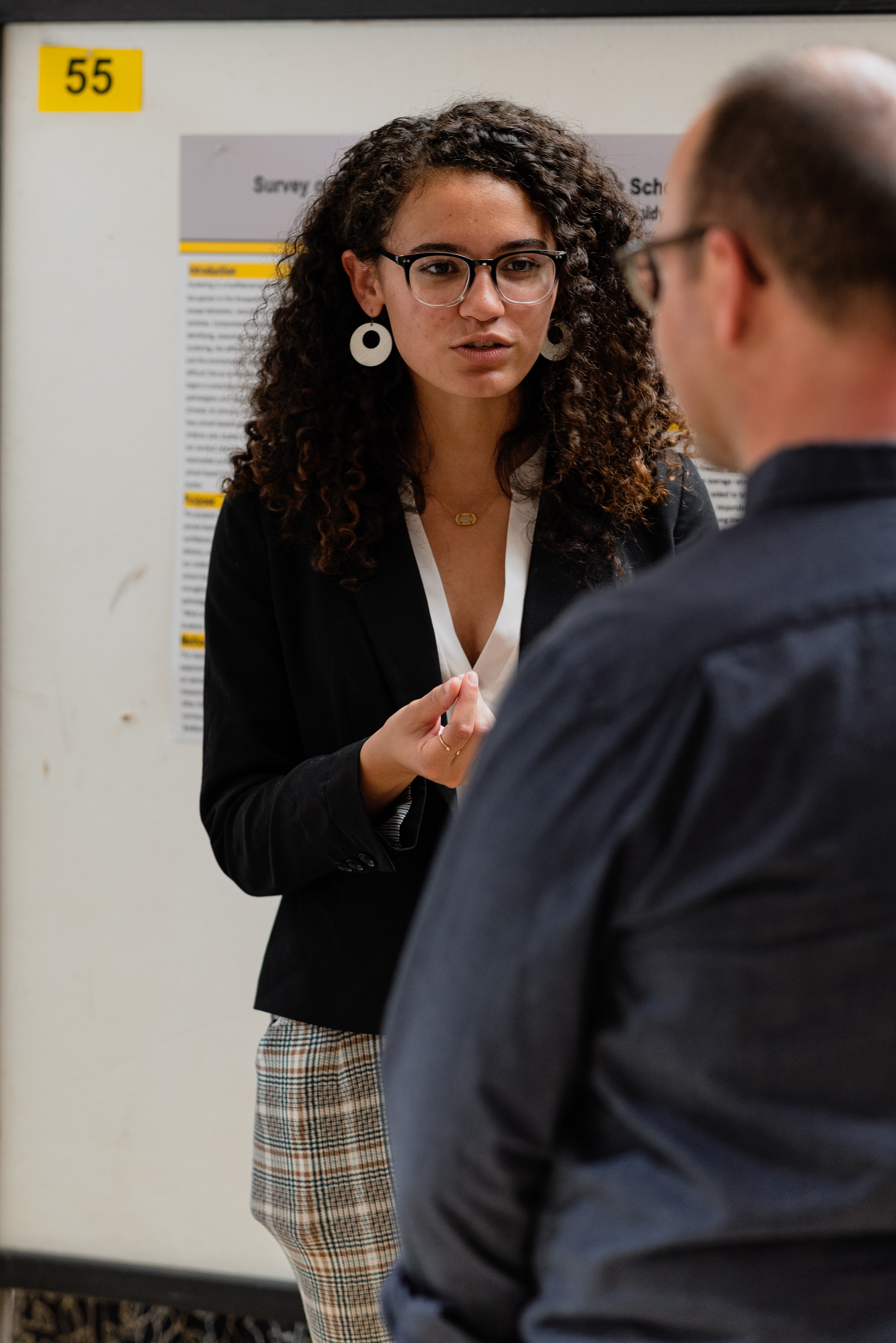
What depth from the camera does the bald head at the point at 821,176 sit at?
0.60 meters

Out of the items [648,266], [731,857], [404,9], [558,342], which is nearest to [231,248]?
[404,9]

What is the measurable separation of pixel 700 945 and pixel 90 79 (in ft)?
6.71

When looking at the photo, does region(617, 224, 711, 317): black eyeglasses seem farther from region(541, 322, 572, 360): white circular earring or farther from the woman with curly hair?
region(541, 322, 572, 360): white circular earring

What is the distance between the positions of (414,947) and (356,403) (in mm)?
990

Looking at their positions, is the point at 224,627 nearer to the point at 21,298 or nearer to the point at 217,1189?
the point at 21,298

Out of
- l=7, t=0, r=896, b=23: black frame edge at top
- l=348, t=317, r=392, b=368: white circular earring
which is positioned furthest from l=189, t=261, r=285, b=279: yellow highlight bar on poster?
l=348, t=317, r=392, b=368: white circular earring

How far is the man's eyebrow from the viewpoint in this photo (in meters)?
1.36

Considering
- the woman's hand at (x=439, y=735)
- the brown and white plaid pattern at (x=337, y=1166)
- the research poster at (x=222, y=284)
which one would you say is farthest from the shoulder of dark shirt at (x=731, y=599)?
the research poster at (x=222, y=284)

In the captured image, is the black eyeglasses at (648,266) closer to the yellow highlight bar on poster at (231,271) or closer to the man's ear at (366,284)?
the man's ear at (366,284)

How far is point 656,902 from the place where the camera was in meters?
0.62

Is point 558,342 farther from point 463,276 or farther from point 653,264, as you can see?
point 653,264

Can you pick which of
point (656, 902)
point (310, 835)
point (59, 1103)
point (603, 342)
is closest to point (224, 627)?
point (310, 835)

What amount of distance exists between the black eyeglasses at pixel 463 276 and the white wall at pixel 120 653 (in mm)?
751

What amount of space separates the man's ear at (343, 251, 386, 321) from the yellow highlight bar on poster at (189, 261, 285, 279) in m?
0.61
